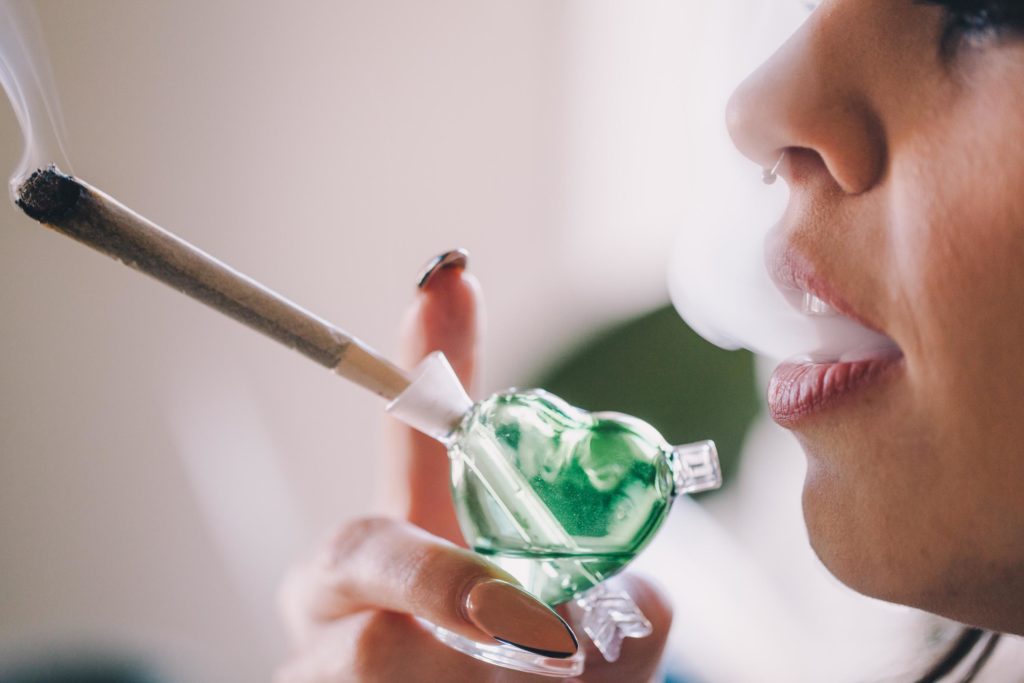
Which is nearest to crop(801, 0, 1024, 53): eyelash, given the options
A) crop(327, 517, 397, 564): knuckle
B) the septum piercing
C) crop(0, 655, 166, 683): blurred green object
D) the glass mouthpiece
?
the septum piercing

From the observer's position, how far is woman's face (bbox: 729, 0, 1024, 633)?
474 millimetres

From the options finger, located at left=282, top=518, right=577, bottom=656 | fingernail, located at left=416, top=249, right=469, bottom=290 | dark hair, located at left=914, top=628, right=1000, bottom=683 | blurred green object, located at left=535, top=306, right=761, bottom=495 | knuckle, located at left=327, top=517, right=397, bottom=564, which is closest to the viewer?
finger, located at left=282, top=518, right=577, bottom=656

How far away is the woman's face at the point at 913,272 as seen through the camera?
0.47 m

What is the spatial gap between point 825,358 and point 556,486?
0.86 feet

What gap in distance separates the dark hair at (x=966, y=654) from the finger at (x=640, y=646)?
0.39 m

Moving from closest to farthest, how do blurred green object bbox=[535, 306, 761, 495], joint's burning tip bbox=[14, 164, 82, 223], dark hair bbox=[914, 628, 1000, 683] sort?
1. joint's burning tip bbox=[14, 164, 82, 223]
2. dark hair bbox=[914, 628, 1000, 683]
3. blurred green object bbox=[535, 306, 761, 495]

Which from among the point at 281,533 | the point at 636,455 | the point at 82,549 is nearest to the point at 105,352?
the point at 82,549

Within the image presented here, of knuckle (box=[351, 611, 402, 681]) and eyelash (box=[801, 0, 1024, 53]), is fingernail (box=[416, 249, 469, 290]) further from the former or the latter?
eyelash (box=[801, 0, 1024, 53])

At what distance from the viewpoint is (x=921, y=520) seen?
1.73 ft

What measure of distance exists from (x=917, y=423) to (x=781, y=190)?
47 centimetres

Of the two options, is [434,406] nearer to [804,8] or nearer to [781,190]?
[781,190]

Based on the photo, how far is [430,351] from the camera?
0.73 m

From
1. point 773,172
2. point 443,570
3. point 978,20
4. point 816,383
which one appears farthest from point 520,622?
point 978,20

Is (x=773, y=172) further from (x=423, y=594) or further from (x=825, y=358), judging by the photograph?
(x=423, y=594)
